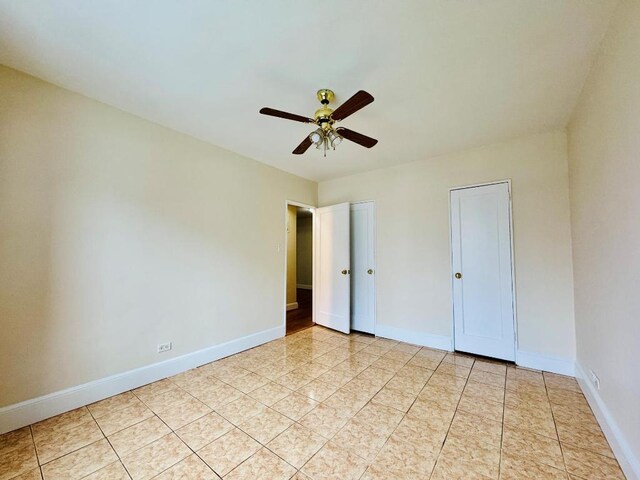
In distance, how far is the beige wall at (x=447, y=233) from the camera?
108 inches

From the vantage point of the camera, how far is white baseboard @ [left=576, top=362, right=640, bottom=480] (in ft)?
4.58

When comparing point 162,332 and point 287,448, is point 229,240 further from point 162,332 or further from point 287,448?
point 287,448

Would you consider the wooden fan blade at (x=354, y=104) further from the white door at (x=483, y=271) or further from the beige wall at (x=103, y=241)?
the white door at (x=483, y=271)

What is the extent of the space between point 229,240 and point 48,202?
65.6 inches

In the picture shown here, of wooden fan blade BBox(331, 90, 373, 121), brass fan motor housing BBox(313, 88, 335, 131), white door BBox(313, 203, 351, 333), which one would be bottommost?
white door BBox(313, 203, 351, 333)

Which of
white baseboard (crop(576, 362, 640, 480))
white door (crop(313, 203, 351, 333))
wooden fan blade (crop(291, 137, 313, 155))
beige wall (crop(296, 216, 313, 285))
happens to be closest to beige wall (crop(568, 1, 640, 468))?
white baseboard (crop(576, 362, 640, 480))

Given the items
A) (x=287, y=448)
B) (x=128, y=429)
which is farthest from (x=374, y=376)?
(x=128, y=429)

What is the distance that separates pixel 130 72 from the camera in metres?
1.94

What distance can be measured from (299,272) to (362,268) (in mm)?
4877

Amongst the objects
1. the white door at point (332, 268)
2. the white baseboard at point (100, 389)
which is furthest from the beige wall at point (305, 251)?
the white baseboard at point (100, 389)

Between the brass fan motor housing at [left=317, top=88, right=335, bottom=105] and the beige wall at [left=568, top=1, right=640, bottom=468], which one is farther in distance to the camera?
the brass fan motor housing at [left=317, top=88, right=335, bottom=105]

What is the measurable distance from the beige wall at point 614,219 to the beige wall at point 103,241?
11.5ft

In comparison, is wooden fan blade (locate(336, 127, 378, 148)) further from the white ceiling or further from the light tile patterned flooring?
the light tile patterned flooring

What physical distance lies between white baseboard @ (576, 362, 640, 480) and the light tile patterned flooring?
6cm
